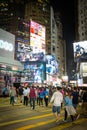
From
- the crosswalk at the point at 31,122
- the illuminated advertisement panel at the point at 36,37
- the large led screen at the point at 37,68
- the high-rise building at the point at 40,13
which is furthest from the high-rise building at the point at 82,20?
the crosswalk at the point at 31,122

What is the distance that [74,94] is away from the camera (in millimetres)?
16156

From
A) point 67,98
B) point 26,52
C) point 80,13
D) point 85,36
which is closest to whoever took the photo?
point 67,98

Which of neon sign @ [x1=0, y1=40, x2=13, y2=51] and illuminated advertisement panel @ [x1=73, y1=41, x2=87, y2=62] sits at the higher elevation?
illuminated advertisement panel @ [x1=73, y1=41, x2=87, y2=62]

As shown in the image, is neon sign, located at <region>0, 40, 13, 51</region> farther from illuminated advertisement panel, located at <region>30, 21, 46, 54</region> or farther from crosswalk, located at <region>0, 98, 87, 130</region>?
illuminated advertisement panel, located at <region>30, 21, 46, 54</region>

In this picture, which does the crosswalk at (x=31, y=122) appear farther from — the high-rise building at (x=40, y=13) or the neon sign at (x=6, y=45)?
the high-rise building at (x=40, y=13)

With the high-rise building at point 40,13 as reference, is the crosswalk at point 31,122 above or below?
below

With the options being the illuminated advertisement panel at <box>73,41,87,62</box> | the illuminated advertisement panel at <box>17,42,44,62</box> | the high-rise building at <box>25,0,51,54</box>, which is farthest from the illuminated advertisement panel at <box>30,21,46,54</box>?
the high-rise building at <box>25,0,51,54</box>

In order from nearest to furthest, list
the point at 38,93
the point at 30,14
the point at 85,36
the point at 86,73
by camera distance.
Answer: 1. the point at 38,93
2. the point at 86,73
3. the point at 85,36
4. the point at 30,14

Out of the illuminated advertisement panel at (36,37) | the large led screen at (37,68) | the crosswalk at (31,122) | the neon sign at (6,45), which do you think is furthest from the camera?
the illuminated advertisement panel at (36,37)

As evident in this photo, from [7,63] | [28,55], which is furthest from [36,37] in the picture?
[7,63]

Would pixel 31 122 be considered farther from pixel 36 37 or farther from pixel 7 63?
pixel 36 37

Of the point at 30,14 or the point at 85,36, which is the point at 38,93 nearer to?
the point at 85,36

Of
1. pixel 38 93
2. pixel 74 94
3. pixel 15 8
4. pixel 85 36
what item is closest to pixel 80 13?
pixel 85 36

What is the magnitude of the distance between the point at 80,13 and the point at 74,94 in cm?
12183
